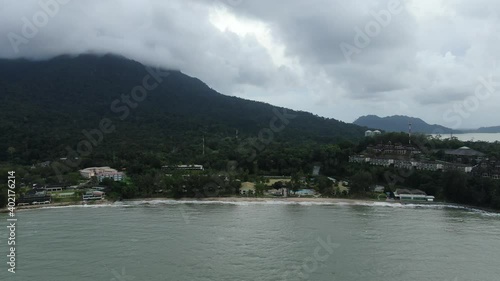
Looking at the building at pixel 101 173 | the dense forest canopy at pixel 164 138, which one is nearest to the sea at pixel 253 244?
the dense forest canopy at pixel 164 138

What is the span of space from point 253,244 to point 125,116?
47954 mm

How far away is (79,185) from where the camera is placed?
94.2ft

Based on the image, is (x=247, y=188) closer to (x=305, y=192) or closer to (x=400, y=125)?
(x=305, y=192)

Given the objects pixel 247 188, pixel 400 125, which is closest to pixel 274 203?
pixel 247 188

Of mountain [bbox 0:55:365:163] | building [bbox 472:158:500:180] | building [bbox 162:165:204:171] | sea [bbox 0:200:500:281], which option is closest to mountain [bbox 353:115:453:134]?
mountain [bbox 0:55:365:163]

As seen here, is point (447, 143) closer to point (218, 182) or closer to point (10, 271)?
point (218, 182)

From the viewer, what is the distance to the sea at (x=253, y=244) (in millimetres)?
12016

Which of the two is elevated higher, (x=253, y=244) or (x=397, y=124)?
(x=397, y=124)

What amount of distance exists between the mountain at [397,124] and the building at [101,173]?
9436 cm

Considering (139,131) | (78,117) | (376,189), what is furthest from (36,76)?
(376,189)

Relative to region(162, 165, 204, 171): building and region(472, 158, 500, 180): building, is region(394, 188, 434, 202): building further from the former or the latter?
region(162, 165, 204, 171): building

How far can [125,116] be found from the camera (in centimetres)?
5828

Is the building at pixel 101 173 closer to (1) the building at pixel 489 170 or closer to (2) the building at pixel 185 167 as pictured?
(2) the building at pixel 185 167

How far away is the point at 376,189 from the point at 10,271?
74.9 ft
